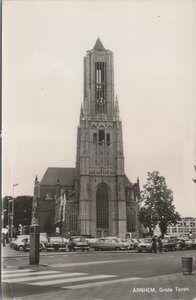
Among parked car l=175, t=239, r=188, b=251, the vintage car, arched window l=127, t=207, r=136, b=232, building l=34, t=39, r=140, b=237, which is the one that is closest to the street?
the vintage car

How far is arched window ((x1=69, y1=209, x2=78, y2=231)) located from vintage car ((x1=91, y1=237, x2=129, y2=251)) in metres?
23.0

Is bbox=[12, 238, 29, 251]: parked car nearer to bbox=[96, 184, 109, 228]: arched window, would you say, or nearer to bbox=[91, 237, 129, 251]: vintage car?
bbox=[91, 237, 129, 251]: vintage car

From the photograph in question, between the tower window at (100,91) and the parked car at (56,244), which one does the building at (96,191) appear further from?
the parked car at (56,244)

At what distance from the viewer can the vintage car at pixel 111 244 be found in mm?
34000

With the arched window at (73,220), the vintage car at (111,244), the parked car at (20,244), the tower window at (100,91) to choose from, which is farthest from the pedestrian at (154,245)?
the arched window at (73,220)

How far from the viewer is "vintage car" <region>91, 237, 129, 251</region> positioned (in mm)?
34000

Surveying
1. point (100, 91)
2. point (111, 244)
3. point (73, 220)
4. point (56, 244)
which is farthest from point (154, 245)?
point (73, 220)

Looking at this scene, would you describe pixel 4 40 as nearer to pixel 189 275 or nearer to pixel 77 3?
pixel 77 3

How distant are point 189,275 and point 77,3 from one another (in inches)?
287

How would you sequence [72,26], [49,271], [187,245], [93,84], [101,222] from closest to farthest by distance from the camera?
[72,26] → [49,271] → [187,245] → [93,84] → [101,222]

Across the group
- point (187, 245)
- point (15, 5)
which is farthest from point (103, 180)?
point (15, 5)

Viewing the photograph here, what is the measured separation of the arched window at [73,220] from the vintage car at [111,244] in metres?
23.0

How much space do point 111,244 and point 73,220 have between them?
1007 inches

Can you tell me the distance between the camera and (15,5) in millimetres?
10000
